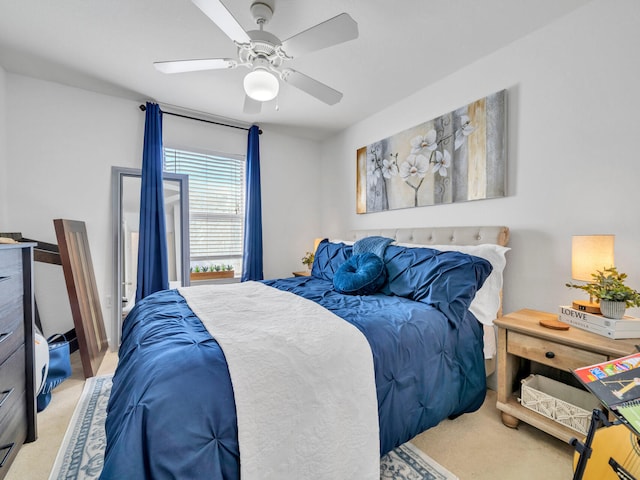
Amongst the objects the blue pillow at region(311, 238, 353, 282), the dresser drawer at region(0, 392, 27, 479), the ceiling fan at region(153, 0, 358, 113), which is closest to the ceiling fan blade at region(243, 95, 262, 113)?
the ceiling fan at region(153, 0, 358, 113)

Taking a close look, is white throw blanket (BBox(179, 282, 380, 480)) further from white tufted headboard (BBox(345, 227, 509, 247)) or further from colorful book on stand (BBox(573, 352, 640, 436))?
white tufted headboard (BBox(345, 227, 509, 247))

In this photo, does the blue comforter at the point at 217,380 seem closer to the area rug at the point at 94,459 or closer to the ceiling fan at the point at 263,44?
the area rug at the point at 94,459

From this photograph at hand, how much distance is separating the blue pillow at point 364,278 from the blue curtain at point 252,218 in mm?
1744

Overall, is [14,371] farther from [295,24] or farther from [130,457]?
[295,24]

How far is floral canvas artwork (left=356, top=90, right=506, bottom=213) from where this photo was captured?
219cm

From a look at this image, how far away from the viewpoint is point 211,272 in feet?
11.7

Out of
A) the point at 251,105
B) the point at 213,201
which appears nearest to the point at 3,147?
the point at 213,201

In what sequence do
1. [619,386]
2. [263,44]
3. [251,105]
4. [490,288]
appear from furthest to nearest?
[251,105], [490,288], [263,44], [619,386]

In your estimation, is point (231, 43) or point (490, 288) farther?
point (231, 43)

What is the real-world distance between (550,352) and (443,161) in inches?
64.3

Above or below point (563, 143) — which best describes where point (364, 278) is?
below

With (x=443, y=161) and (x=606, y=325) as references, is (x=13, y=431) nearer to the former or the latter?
(x=606, y=325)

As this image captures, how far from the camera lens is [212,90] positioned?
2801 millimetres

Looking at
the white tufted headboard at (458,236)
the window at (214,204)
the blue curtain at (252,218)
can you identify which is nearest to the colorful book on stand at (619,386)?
the white tufted headboard at (458,236)
